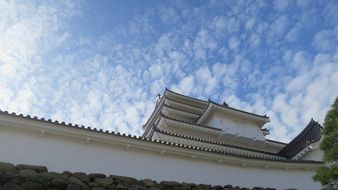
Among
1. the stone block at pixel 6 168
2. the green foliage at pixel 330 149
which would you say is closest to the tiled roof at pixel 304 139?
the green foliage at pixel 330 149

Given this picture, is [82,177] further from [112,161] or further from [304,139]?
[304,139]

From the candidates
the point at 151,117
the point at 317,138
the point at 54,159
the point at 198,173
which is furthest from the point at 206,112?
the point at 54,159

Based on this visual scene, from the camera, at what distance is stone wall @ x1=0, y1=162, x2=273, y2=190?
5340 millimetres

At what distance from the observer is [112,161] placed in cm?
765

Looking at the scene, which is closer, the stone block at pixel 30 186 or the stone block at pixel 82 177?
the stone block at pixel 30 186

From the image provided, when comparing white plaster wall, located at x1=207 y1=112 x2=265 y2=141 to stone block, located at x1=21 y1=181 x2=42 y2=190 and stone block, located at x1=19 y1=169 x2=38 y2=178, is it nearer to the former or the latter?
stone block, located at x1=19 y1=169 x2=38 y2=178

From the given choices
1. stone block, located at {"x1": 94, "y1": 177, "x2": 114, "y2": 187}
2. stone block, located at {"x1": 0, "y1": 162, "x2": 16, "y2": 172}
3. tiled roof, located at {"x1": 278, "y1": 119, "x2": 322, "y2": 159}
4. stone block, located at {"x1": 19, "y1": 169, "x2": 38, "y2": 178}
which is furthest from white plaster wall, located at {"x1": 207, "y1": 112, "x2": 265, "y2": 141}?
stone block, located at {"x1": 0, "y1": 162, "x2": 16, "y2": 172}

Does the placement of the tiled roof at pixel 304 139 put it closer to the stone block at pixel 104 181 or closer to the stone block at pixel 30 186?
the stone block at pixel 104 181

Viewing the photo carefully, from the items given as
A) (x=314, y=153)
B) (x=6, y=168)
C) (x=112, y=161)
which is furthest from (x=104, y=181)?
(x=314, y=153)

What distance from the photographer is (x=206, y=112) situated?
756 inches

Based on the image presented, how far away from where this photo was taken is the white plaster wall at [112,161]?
6.75 meters

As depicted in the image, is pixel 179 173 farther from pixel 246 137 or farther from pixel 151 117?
pixel 151 117

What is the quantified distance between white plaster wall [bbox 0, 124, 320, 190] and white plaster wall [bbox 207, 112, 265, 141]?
8444 millimetres

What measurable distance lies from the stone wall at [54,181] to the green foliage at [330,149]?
3.65 metres
